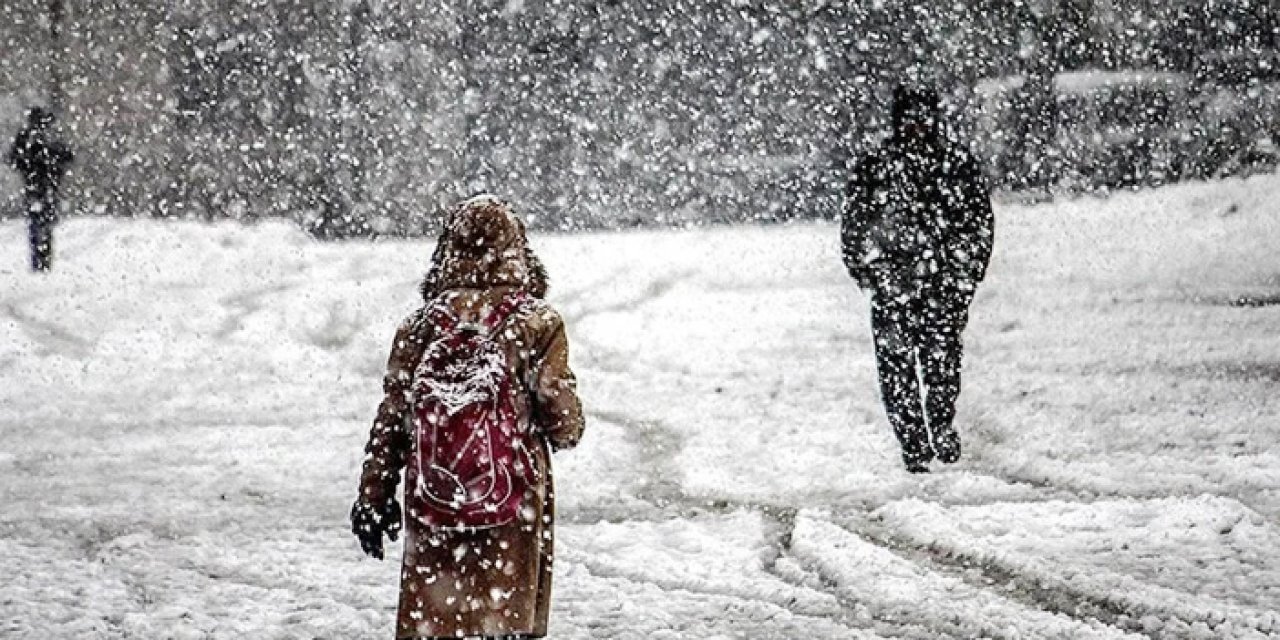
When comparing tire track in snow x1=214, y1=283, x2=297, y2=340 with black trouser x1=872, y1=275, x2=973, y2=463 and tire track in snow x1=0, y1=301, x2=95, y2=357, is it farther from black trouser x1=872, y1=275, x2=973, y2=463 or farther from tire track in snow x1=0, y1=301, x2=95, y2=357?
black trouser x1=872, y1=275, x2=973, y2=463

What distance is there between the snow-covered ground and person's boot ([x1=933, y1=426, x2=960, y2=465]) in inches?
5.4

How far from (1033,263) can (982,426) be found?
862 centimetres

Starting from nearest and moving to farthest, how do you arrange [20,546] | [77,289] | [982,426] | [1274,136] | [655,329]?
[20,546], [982,426], [655,329], [77,289], [1274,136]

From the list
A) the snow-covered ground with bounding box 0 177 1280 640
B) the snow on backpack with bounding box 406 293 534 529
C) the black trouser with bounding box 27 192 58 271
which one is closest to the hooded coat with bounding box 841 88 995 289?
the snow-covered ground with bounding box 0 177 1280 640

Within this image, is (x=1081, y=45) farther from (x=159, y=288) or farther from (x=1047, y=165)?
(x=159, y=288)

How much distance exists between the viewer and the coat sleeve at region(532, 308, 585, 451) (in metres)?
3.16

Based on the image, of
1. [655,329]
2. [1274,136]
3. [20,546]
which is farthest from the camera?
[1274,136]

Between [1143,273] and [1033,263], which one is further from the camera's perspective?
A: [1033,263]

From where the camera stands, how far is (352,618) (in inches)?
187

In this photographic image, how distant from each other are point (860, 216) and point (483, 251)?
13.4 feet

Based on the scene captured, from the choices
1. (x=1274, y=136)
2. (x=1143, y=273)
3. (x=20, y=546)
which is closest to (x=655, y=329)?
(x=1143, y=273)

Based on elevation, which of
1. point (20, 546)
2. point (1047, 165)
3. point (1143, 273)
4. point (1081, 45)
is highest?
point (1081, 45)

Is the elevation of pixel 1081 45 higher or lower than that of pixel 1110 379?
higher

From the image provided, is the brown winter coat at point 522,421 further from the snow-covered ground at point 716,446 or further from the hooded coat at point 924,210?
the hooded coat at point 924,210
